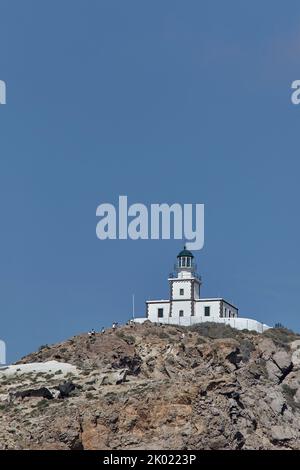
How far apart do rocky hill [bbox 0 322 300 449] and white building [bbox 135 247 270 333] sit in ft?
17.3

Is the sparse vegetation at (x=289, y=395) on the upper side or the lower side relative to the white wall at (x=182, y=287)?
lower

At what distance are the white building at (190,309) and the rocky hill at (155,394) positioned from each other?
5280 mm

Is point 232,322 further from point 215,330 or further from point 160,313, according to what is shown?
point 160,313

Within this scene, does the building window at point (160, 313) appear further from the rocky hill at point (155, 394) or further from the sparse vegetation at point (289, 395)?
the sparse vegetation at point (289, 395)

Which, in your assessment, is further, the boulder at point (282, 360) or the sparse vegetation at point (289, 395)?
the boulder at point (282, 360)

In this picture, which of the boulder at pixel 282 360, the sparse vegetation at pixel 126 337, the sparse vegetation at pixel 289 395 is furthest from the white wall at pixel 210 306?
the sparse vegetation at pixel 126 337

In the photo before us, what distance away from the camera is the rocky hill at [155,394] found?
76312mm

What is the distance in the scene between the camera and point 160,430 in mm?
75938

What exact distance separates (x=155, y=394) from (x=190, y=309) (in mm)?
41684

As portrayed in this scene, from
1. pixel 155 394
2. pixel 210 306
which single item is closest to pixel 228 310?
pixel 210 306

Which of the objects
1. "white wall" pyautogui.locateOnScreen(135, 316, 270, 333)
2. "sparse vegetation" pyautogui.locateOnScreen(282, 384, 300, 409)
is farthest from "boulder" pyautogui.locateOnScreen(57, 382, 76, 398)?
"white wall" pyautogui.locateOnScreen(135, 316, 270, 333)

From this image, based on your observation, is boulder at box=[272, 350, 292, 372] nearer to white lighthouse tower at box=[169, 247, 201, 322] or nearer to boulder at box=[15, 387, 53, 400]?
white lighthouse tower at box=[169, 247, 201, 322]

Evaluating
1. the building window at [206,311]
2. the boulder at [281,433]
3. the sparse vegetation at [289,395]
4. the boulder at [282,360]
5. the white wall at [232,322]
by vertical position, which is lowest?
the boulder at [281,433]
